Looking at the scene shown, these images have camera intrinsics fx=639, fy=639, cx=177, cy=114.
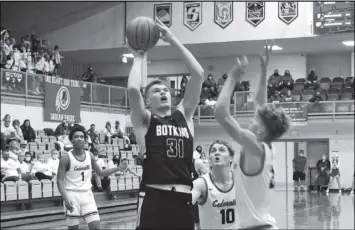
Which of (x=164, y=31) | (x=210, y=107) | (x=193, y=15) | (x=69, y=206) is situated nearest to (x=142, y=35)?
(x=164, y=31)

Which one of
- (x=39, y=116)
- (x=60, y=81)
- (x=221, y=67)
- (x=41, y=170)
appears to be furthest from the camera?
(x=221, y=67)

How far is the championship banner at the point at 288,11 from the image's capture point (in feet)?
92.0

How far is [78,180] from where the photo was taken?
25.8ft

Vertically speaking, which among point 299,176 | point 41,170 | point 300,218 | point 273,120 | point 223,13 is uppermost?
point 223,13

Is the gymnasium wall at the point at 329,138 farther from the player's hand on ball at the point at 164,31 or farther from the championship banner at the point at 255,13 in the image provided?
the player's hand on ball at the point at 164,31

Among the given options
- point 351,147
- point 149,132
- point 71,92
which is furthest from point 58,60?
point 149,132

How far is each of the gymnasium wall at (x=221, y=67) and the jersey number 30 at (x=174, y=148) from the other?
27626 mm

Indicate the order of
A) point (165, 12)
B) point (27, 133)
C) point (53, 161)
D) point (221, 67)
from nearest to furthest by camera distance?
point (53, 161), point (27, 133), point (165, 12), point (221, 67)

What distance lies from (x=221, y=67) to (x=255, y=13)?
523 cm

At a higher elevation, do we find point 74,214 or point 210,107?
point 210,107

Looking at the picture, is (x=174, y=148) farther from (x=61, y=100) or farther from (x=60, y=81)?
(x=61, y=100)

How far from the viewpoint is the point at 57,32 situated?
1234 inches

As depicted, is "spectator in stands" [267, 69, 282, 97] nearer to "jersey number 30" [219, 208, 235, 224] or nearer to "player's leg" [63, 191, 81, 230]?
"player's leg" [63, 191, 81, 230]

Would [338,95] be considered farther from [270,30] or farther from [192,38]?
[192,38]
